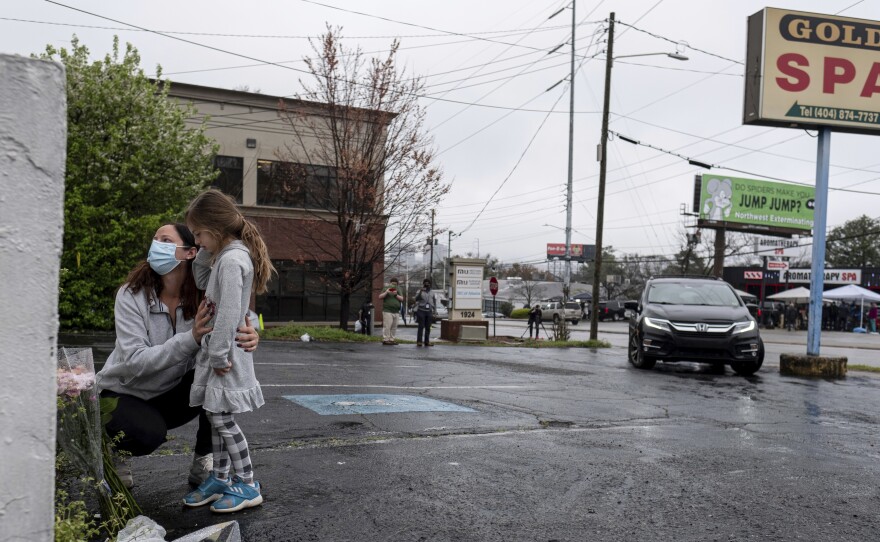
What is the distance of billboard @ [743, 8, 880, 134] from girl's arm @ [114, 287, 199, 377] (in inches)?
529

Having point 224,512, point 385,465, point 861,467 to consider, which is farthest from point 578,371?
point 224,512

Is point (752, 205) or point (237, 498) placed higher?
point (752, 205)

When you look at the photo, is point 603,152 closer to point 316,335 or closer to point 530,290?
point 316,335

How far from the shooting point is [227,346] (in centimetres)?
365

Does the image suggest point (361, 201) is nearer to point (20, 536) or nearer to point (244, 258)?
point (244, 258)

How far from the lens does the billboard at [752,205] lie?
55625mm

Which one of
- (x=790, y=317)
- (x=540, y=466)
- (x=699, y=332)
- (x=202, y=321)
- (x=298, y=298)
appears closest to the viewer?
(x=202, y=321)

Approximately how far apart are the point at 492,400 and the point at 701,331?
597 cm

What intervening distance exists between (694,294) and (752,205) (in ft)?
155

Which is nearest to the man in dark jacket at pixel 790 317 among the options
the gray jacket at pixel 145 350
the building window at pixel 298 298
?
the building window at pixel 298 298

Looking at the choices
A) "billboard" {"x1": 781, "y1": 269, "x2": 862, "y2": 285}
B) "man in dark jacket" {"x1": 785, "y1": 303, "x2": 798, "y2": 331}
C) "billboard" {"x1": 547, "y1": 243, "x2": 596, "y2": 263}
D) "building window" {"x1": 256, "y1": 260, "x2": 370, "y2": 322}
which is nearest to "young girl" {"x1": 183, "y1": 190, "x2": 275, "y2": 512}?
"building window" {"x1": 256, "y1": 260, "x2": 370, "y2": 322}

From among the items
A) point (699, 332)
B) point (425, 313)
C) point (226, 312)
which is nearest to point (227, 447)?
point (226, 312)

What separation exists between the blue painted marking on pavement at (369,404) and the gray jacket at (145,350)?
3092mm

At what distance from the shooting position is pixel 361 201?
23.1 metres
